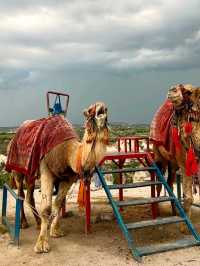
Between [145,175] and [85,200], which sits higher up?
[85,200]

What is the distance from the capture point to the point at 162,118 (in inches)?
348

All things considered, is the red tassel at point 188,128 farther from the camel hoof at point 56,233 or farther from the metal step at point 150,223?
the camel hoof at point 56,233

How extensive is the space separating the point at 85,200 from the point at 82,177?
55.7 inches

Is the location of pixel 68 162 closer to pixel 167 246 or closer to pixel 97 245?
pixel 97 245

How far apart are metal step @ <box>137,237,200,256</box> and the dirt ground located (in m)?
0.07

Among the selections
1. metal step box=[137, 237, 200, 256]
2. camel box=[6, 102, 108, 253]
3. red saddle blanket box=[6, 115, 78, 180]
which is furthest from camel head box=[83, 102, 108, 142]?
metal step box=[137, 237, 200, 256]

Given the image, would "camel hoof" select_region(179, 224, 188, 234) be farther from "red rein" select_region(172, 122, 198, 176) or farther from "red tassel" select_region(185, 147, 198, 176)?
"red tassel" select_region(185, 147, 198, 176)

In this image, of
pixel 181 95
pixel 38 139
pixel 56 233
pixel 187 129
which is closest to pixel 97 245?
pixel 56 233

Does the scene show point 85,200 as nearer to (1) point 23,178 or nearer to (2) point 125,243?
(2) point 125,243

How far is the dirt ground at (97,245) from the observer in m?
6.61

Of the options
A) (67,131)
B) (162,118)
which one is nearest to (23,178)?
(67,131)

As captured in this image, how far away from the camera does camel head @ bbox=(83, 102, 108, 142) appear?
20.8 ft

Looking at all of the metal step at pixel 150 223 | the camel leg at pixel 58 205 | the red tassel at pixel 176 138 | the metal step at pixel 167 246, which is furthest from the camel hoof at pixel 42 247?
the red tassel at pixel 176 138

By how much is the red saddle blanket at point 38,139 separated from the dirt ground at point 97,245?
1257 millimetres
